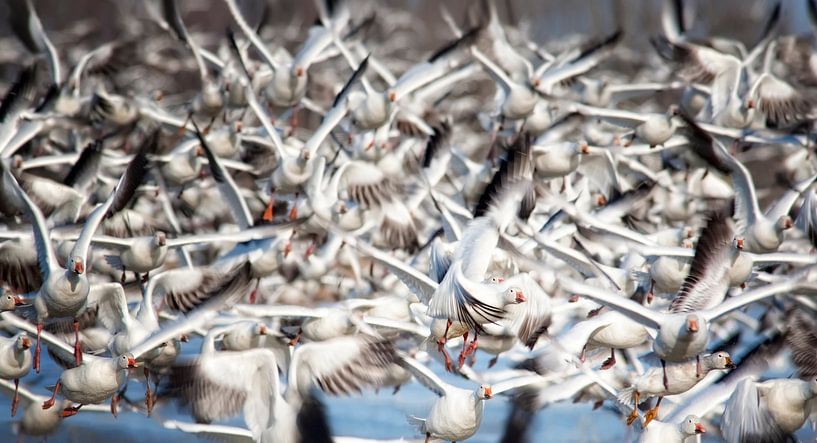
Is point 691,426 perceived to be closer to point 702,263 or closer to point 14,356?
point 702,263

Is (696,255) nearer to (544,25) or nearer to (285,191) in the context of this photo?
(285,191)

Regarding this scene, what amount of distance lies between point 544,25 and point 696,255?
23504 millimetres

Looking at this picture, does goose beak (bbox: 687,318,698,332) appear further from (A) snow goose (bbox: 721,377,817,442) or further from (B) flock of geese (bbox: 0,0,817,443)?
(A) snow goose (bbox: 721,377,817,442)

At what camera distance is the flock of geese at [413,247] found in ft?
24.7

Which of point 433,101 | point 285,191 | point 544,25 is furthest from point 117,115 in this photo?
point 544,25

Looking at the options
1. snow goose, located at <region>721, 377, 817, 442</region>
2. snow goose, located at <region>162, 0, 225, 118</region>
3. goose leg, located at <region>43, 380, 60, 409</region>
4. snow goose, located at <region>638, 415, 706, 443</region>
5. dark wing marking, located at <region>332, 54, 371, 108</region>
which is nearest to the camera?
snow goose, located at <region>721, 377, 817, 442</region>

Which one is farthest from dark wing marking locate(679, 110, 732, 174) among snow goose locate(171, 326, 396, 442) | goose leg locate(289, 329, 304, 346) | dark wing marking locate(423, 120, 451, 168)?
goose leg locate(289, 329, 304, 346)

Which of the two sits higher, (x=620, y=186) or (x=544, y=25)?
(x=620, y=186)

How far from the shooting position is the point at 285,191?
10.8 metres

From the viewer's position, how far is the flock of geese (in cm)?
752

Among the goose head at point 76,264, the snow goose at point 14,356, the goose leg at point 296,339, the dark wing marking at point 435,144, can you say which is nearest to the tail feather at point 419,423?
the goose leg at point 296,339

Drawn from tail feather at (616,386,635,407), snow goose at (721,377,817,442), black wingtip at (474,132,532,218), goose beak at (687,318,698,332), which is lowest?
tail feather at (616,386,635,407)

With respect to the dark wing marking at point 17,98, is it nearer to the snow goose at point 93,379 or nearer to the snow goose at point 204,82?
the snow goose at point 204,82

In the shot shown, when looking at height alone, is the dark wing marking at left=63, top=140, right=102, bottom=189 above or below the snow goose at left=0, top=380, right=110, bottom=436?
above
